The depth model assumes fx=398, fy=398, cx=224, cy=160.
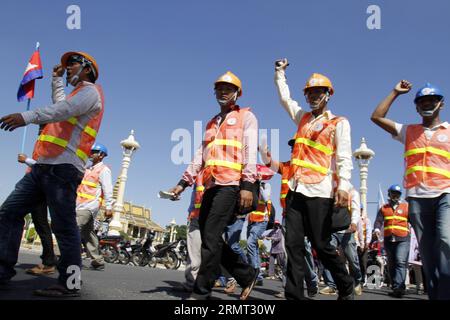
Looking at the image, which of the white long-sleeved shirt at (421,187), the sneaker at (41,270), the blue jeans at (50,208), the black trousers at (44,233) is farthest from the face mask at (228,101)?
the sneaker at (41,270)

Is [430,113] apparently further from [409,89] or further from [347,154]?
[347,154]

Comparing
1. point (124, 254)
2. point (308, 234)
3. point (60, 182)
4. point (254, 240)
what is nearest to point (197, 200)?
point (308, 234)

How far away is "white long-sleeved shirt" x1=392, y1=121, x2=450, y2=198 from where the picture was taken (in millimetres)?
3445

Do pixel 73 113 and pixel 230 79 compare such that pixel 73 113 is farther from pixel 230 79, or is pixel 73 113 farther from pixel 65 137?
pixel 230 79

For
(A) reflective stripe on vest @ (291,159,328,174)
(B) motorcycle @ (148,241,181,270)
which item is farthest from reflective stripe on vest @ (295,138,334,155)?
(B) motorcycle @ (148,241,181,270)

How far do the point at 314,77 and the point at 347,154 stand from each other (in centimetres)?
80

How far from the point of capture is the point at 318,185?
3.31 meters

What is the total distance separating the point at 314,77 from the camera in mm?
3643

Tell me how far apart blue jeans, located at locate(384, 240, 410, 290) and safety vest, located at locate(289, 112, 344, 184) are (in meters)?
4.77

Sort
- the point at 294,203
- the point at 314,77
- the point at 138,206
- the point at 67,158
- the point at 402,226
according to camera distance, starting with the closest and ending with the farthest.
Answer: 1. the point at 67,158
2. the point at 294,203
3. the point at 314,77
4. the point at 402,226
5. the point at 138,206

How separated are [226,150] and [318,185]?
2.75ft

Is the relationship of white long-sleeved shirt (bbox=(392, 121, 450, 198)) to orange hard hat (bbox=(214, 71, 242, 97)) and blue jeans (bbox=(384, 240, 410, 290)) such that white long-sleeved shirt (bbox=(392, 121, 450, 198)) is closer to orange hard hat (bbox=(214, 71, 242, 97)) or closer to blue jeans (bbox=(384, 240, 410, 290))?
orange hard hat (bbox=(214, 71, 242, 97))
